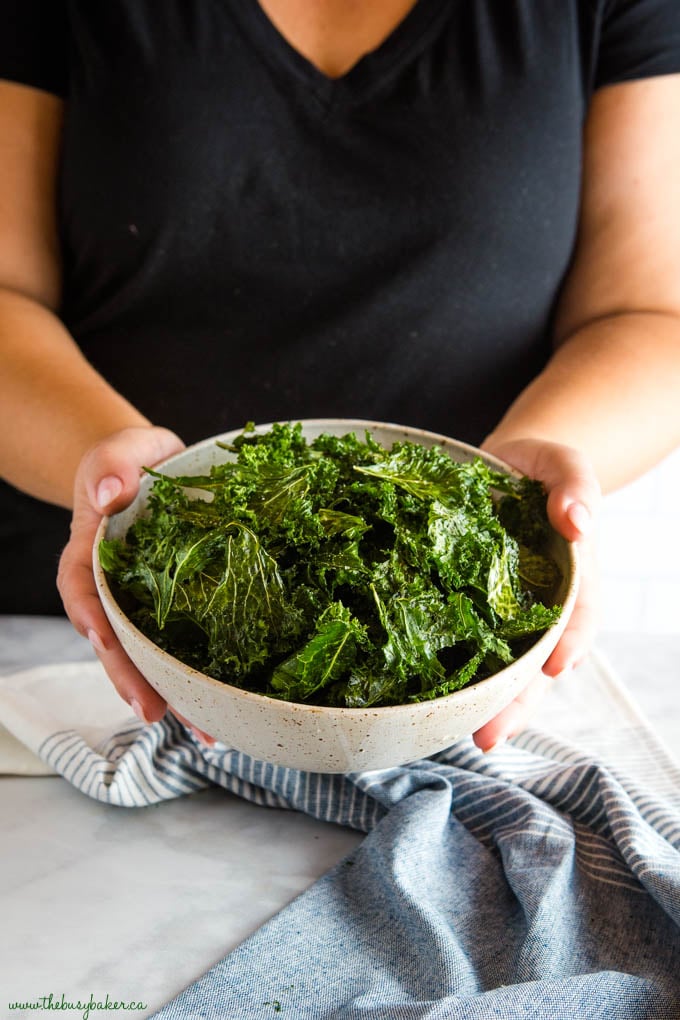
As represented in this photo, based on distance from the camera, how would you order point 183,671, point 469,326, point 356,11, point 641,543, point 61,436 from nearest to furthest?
1. point 183,671
2. point 61,436
3. point 356,11
4. point 469,326
5. point 641,543

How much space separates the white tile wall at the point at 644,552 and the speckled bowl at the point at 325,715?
8.37 feet

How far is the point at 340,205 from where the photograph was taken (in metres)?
2.07

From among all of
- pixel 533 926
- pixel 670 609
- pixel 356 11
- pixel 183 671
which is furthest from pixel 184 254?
pixel 670 609

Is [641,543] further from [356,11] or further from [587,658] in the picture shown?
[356,11]

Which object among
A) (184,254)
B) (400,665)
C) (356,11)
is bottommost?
(400,665)

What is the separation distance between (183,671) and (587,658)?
4.07 ft

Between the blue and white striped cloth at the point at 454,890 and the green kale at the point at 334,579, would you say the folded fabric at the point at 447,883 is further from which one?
the green kale at the point at 334,579

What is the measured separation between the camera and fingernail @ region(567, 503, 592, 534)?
138 cm

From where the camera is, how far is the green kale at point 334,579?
3.91 feet

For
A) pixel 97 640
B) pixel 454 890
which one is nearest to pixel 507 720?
pixel 454 890

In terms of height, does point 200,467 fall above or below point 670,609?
above

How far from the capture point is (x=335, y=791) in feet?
5.28

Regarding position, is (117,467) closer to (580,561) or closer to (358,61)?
(580,561)

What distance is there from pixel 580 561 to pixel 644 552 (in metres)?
2.70
